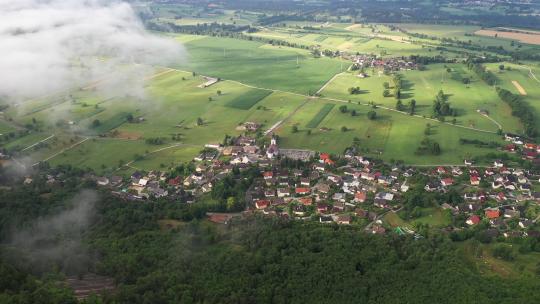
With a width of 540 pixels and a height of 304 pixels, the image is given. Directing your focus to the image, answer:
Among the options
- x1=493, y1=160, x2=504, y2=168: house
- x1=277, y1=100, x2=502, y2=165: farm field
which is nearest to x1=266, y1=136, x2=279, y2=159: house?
x1=277, y1=100, x2=502, y2=165: farm field

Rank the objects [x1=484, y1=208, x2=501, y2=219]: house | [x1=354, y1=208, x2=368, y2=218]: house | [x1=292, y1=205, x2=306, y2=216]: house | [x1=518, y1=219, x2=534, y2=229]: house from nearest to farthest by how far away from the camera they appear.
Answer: [x1=518, y1=219, x2=534, y2=229]: house < [x1=484, y1=208, x2=501, y2=219]: house < [x1=354, y1=208, x2=368, y2=218]: house < [x1=292, y1=205, x2=306, y2=216]: house

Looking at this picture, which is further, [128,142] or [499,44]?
[499,44]

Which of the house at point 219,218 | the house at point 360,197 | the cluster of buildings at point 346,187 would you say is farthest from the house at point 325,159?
the house at point 219,218

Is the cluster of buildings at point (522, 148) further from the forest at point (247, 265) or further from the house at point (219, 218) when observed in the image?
the house at point (219, 218)

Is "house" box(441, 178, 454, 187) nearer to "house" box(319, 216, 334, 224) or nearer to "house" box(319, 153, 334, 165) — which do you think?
"house" box(319, 153, 334, 165)

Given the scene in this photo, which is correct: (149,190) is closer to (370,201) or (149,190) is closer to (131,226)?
(131,226)

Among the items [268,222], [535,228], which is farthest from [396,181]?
[268,222]

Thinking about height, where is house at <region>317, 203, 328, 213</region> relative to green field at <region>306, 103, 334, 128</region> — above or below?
below
